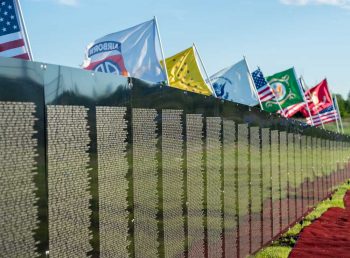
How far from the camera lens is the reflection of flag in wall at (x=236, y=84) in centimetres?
1883

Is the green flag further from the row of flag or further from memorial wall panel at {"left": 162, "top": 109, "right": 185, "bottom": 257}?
memorial wall panel at {"left": 162, "top": 109, "right": 185, "bottom": 257}

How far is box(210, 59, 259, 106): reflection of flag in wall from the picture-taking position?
1883 cm

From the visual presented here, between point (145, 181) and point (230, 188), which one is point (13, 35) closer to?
point (230, 188)

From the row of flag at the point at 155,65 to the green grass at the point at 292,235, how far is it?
2767 millimetres

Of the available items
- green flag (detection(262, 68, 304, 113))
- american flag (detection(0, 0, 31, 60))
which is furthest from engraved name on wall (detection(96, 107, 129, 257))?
green flag (detection(262, 68, 304, 113))

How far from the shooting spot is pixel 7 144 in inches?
133

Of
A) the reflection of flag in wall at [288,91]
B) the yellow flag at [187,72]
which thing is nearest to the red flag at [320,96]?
the reflection of flag in wall at [288,91]

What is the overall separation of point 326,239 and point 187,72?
6.68 meters

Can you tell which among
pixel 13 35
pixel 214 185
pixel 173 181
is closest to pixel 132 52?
pixel 13 35

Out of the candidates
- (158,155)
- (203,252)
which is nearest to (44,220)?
(158,155)

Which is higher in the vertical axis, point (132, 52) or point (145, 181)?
point (132, 52)

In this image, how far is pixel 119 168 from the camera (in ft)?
15.6

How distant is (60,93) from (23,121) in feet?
1.50

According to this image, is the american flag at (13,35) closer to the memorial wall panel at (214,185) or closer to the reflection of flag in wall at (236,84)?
the memorial wall panel at (214,185)
